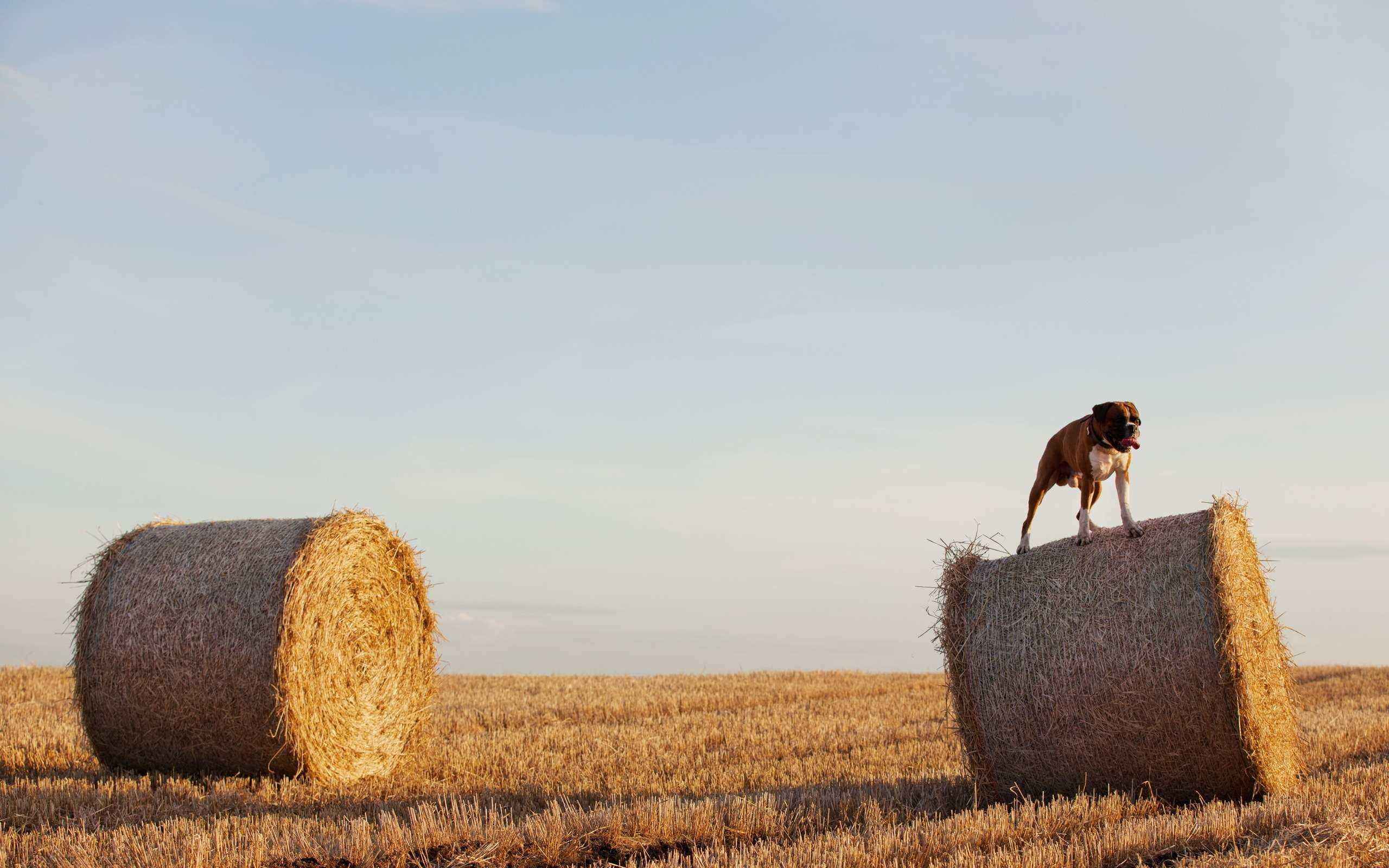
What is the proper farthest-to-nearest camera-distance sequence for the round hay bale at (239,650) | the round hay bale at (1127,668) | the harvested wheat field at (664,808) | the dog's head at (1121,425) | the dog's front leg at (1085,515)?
the round hay bale at (239,650) → the dog's front leg at (1085,515) → the dog's head at (1121,425) → the round hay bale at (1127,668) → the harvested wheat field at (664,808)

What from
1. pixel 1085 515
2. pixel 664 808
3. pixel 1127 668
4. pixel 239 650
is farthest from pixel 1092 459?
pixel 239 650

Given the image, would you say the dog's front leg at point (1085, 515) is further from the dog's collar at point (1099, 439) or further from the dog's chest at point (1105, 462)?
the dog's collar at point (1099, 439)

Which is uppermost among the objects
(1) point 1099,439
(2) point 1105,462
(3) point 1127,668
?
(1) point 1099,439

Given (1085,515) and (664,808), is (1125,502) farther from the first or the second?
(664,808)

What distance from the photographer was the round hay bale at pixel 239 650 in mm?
8859

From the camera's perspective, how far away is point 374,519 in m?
10.1

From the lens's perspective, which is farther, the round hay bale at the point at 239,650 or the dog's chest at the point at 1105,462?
the round hay bale at the point at 239,650

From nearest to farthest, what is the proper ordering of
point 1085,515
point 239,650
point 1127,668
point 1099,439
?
1. point 1127,668
2. point 1099,439
3. point 1085,515
4. point 239,650

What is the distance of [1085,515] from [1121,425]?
848 millimetres

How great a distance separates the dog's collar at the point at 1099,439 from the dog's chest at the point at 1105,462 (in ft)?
0.14

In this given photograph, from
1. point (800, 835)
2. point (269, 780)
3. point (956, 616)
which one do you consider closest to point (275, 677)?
point (269, 780)

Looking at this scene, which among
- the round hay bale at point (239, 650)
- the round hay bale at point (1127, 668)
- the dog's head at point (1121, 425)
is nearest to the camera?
the round hay bale at point (1127, 668)

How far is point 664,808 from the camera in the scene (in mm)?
6445

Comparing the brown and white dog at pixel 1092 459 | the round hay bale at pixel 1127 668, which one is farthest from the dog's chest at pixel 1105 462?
the round hay bale at pixel 1127 668
